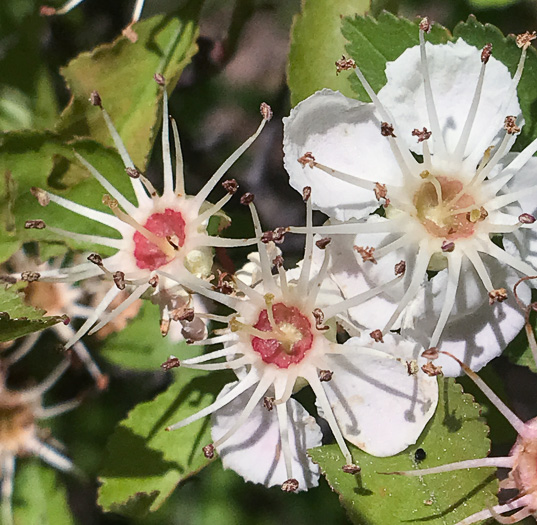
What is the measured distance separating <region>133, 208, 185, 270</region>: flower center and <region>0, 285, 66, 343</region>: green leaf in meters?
0.16

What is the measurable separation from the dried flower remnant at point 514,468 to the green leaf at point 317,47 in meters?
0.43

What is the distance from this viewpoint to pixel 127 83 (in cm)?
132

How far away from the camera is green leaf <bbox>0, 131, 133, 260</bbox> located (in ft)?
4.04

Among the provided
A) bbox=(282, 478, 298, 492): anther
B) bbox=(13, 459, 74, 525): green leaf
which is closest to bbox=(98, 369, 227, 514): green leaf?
bbox=(282, 478, 298, 492): anther

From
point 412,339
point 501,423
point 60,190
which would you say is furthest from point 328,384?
point 60,190

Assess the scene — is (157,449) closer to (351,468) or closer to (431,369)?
(351,468)

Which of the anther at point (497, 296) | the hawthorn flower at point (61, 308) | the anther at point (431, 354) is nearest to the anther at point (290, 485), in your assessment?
the anther at point (431, 354)

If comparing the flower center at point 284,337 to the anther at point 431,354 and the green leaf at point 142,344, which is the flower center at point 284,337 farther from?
Answer: the green leaf at point 142,344

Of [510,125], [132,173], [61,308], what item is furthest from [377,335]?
[61,308]

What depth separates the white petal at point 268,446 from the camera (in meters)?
1.12

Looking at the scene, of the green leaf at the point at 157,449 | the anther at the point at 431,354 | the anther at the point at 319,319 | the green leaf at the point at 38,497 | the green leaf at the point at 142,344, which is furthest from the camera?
the green leaf at the point at 38,497

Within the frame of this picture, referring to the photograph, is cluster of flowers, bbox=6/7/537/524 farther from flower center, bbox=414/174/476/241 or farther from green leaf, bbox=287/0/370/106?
green leaf, bbox=287/0/370/106

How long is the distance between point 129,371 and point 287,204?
49cm

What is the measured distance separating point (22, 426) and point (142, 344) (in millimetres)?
317
